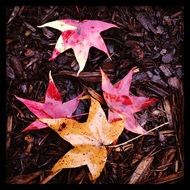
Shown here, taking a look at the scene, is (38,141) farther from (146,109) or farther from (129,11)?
(129,11)

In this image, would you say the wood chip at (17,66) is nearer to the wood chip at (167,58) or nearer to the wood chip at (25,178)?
the wood chip at (25,178)

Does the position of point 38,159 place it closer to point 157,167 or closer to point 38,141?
point 38,141

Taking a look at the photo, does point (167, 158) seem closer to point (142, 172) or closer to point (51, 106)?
point (142, 172)

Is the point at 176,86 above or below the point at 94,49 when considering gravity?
below

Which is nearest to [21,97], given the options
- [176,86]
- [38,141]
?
[38,141]

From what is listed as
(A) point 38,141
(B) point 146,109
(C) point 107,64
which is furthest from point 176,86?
(A) point 38,141

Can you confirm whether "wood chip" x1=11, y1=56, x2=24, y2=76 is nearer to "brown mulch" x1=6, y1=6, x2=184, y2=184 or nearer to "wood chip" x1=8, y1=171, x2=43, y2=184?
"brown mulch" x1=6, y1=6, x2=184, y2=184

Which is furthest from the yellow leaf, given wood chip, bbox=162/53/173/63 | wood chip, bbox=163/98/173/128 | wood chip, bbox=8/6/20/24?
wood chip, bbox=8/6/20/24

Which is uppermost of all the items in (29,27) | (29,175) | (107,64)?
(29,27)
